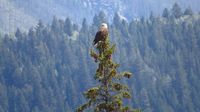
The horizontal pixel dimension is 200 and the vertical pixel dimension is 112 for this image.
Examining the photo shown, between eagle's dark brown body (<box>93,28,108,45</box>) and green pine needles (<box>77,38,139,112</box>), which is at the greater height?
eagle's dark brown body (<box>93,28,108,45</box>)

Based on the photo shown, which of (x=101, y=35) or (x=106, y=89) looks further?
(x=101, y=35)

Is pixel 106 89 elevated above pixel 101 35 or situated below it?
below

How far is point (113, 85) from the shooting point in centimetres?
3369

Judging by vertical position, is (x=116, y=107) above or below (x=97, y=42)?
below

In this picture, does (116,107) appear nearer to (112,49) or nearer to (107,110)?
(107,110)

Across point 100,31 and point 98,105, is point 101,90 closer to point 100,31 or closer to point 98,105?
point 98,105

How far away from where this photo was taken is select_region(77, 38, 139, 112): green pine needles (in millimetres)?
33406

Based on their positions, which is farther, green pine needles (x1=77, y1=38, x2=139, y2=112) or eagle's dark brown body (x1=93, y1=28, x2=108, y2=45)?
eagle's dark brown body (x1=93, y1=28, x2=108, y2=45)

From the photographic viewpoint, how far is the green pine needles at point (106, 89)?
110 feet

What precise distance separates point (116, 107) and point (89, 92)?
148cm

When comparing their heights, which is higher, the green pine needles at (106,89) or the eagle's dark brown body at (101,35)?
the eagle's dark brown body at (101,35)

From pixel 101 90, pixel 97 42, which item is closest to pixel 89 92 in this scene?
pixel 101 90

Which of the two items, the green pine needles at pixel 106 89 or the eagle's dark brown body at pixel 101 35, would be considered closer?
the green pine needles at pixel 106 89

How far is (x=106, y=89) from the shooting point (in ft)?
110
